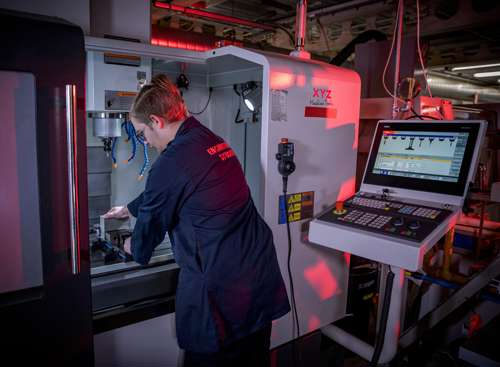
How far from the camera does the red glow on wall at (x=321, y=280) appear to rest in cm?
204

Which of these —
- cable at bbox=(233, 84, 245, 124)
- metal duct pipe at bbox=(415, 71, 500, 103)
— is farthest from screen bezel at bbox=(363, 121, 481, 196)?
metal duct pipe at bbox=(415, 71, 500, 103)

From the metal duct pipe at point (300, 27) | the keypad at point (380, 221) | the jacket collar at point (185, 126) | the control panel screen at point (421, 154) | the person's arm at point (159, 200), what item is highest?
the metal duct pipe at point (300, 27)

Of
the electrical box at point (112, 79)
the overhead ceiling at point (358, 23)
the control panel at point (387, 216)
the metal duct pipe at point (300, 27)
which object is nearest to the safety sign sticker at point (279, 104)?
the metal duct pipe at point (300, 27)

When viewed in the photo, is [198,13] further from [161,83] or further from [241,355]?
[241,355]

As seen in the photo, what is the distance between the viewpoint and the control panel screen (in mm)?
1702

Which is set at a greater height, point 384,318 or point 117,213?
point 117,213

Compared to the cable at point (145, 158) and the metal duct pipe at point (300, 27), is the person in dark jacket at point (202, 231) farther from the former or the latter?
the metal duct pipe at point (300, 27)

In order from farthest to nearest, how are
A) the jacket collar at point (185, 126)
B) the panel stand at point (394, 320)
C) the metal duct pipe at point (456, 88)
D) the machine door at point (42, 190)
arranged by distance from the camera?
the metal duct pipe at point (456, 88) → the panel stand at point (394, 320) → the jacket collar at point (185, 126) → the machine door at point (42, 190)

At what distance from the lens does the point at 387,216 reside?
1702 mm

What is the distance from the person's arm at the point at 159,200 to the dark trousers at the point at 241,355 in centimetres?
47

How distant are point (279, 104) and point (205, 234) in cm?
68

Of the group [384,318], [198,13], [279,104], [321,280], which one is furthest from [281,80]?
[198,13]

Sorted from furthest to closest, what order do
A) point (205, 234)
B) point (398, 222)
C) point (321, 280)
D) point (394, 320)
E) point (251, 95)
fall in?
point (251, 95) < point (321, 280) < point (394, 320) < point (398, 222) < point (205, 234)

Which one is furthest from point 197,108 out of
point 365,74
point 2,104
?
point 2,104
